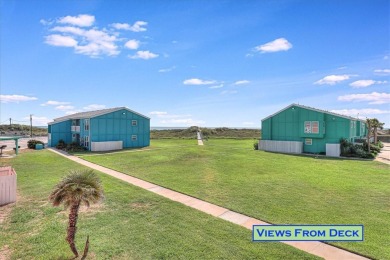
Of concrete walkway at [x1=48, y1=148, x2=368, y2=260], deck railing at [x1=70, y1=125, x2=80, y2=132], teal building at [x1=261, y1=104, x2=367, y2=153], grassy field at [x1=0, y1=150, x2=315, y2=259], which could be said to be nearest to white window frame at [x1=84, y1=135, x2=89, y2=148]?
deck railing at [x1=70, y1=125, x2=80, y2=132]

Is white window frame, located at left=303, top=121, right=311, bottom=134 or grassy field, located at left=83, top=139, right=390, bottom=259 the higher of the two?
white window frame, located at left=303, top=121, right=311, bottom=134

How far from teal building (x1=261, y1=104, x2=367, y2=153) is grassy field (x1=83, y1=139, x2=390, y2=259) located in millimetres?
10770

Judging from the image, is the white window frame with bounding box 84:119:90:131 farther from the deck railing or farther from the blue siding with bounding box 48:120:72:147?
the blue siding with bounding box 48:120:72:147

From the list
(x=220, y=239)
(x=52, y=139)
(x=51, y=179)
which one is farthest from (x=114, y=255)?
(x=52, y=139)

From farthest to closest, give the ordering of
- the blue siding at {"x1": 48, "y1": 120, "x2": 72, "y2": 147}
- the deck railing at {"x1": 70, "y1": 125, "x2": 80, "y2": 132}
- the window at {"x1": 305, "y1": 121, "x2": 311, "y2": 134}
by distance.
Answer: the blue siding at {"x1": 48, "y1": 120, "x2": 72, "y2": 147} → the deck railing at {"x1": 70, "y1": 125, "x2": 80, "y2": 132} → the window at {"x1": 305, "y1": 121, "x2": 311, "y2": 134}

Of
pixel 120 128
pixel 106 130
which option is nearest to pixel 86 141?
pixel 106 130

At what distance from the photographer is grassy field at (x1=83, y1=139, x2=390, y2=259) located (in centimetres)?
995

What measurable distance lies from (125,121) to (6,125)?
9400 cm

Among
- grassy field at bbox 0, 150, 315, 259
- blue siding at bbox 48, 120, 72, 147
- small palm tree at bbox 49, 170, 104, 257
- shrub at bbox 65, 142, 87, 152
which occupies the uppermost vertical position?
blue siding at bbox 48, 120, 72, 147

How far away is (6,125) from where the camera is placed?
104500mm

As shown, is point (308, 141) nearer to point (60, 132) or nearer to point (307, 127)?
point (307, 127)

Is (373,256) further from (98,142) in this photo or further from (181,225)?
(98,142)

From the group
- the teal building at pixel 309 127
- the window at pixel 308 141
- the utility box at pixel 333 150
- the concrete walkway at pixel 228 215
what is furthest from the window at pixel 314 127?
the concrete walkway at pixel 228 215

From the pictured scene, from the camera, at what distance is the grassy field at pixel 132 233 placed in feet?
24.6
